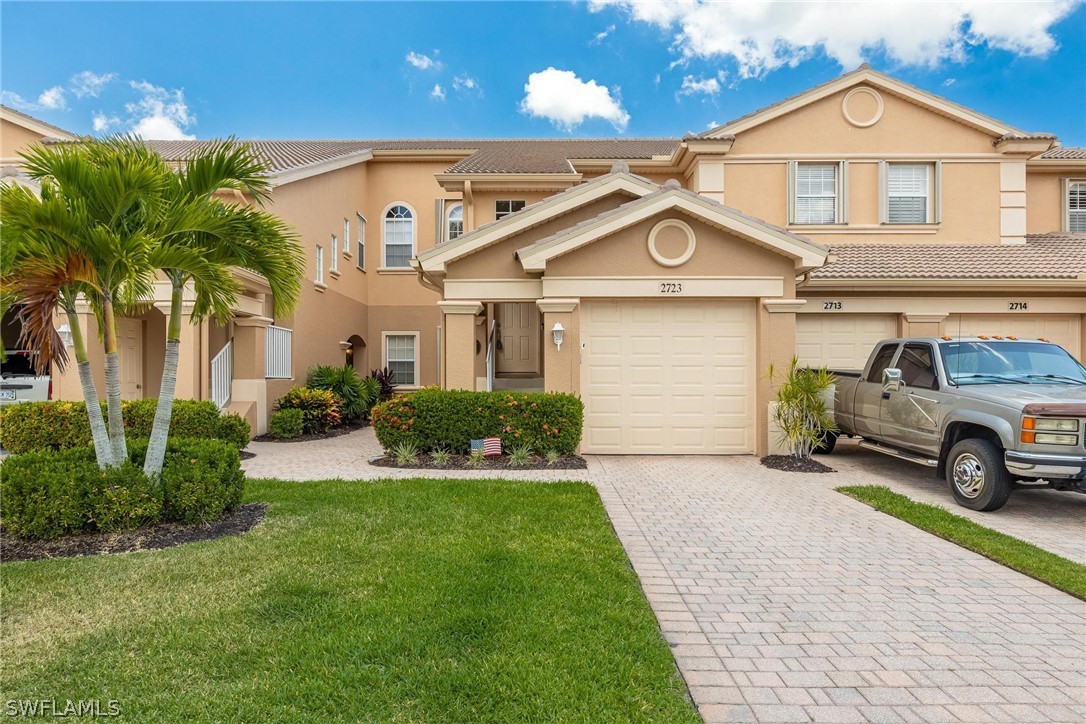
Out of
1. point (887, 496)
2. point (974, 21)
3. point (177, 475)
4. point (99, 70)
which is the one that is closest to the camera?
point (177, 475)

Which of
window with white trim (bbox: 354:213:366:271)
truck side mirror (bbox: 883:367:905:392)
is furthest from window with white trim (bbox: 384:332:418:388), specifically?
truck side mirror (bbox: 883:367:905:392)

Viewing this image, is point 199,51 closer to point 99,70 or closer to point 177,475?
point 99,70

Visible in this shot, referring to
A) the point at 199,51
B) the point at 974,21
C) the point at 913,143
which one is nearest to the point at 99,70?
the point at 199,51

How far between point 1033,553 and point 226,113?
24602 millimetres

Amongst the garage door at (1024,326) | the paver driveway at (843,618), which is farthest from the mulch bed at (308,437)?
the garage door at (1024,326)

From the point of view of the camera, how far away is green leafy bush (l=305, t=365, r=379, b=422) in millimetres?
14391

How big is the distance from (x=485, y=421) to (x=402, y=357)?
10432 mm

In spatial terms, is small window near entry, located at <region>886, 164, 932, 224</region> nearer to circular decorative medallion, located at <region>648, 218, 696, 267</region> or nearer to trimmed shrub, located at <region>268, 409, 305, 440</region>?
circular decorative medallion, located at <region>648, 218, 696, 267</region>

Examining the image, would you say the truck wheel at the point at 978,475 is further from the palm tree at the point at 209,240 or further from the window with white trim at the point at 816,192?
the palm tree at the point at 209,240

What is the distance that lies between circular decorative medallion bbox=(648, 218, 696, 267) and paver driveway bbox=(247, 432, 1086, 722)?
15.7 feet

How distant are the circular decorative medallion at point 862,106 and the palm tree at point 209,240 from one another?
45.5 feet

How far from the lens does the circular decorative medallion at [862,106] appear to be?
13.5 m

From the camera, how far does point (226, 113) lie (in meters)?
19.7

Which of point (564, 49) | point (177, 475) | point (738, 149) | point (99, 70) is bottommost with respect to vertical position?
point (177, 475)
